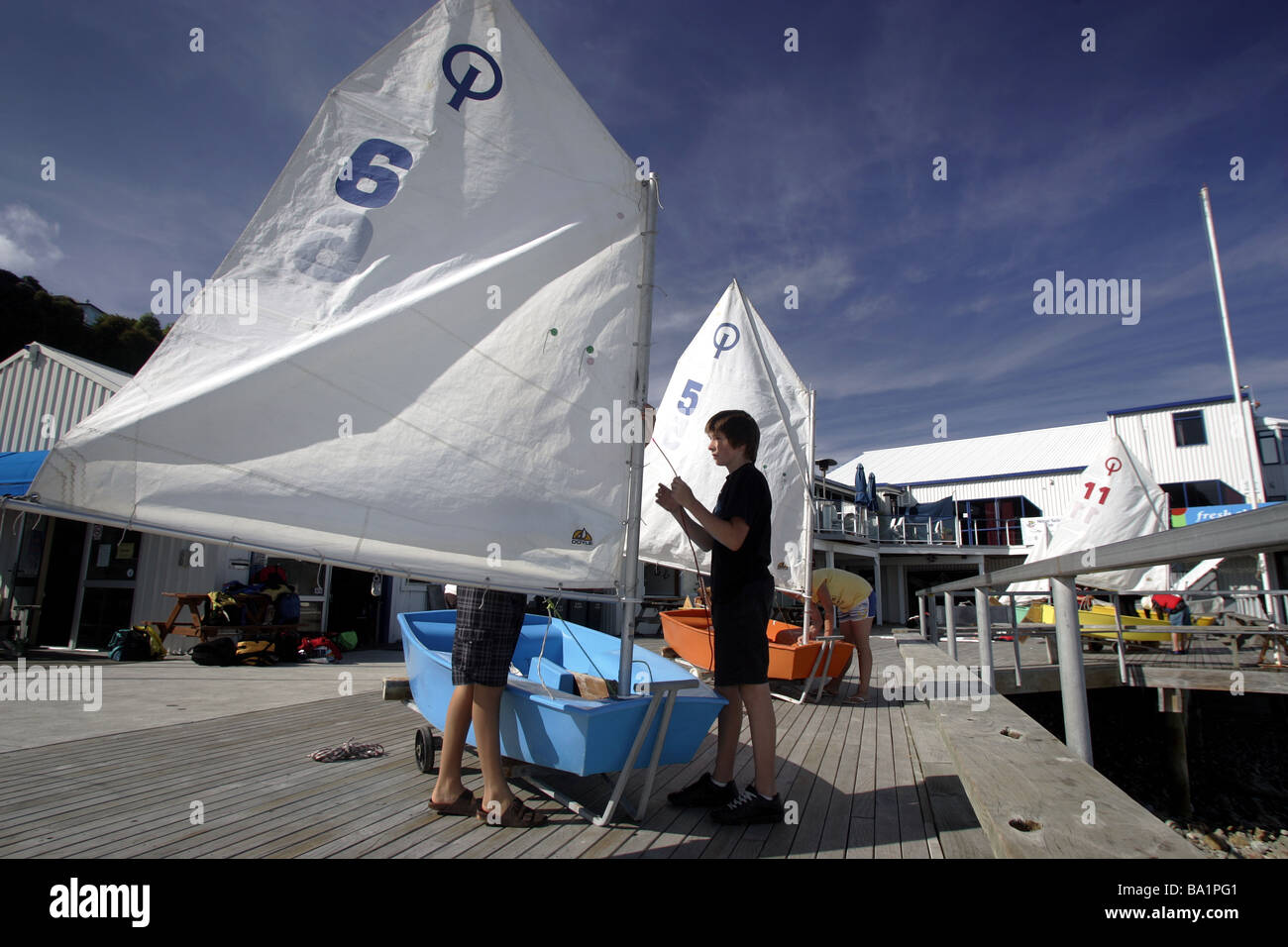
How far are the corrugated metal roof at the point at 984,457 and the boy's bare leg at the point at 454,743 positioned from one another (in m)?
28.3

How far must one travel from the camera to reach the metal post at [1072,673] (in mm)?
2213

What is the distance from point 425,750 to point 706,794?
149 centimetres

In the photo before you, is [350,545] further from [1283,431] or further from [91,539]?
[1283,431]

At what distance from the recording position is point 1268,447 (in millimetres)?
21328

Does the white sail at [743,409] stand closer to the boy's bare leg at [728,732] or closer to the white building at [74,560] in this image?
the boy's bare leg at [728,732]

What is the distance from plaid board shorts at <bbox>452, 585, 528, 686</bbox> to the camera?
2.59 m

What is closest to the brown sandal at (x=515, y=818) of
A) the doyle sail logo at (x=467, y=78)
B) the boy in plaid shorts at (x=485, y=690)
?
the boy in plaid shorts at (x=485, y=690)

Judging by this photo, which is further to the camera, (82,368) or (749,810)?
(82,368)

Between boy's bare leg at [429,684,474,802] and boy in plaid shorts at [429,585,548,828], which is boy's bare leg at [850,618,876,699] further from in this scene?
boy's bare leg at [429,684,474,802]

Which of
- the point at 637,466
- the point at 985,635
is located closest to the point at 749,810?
the point at 637,466

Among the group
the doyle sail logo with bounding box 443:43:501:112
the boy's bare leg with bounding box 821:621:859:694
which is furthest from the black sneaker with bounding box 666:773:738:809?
the boy's bare leg with bounding box 821:621:859:694
